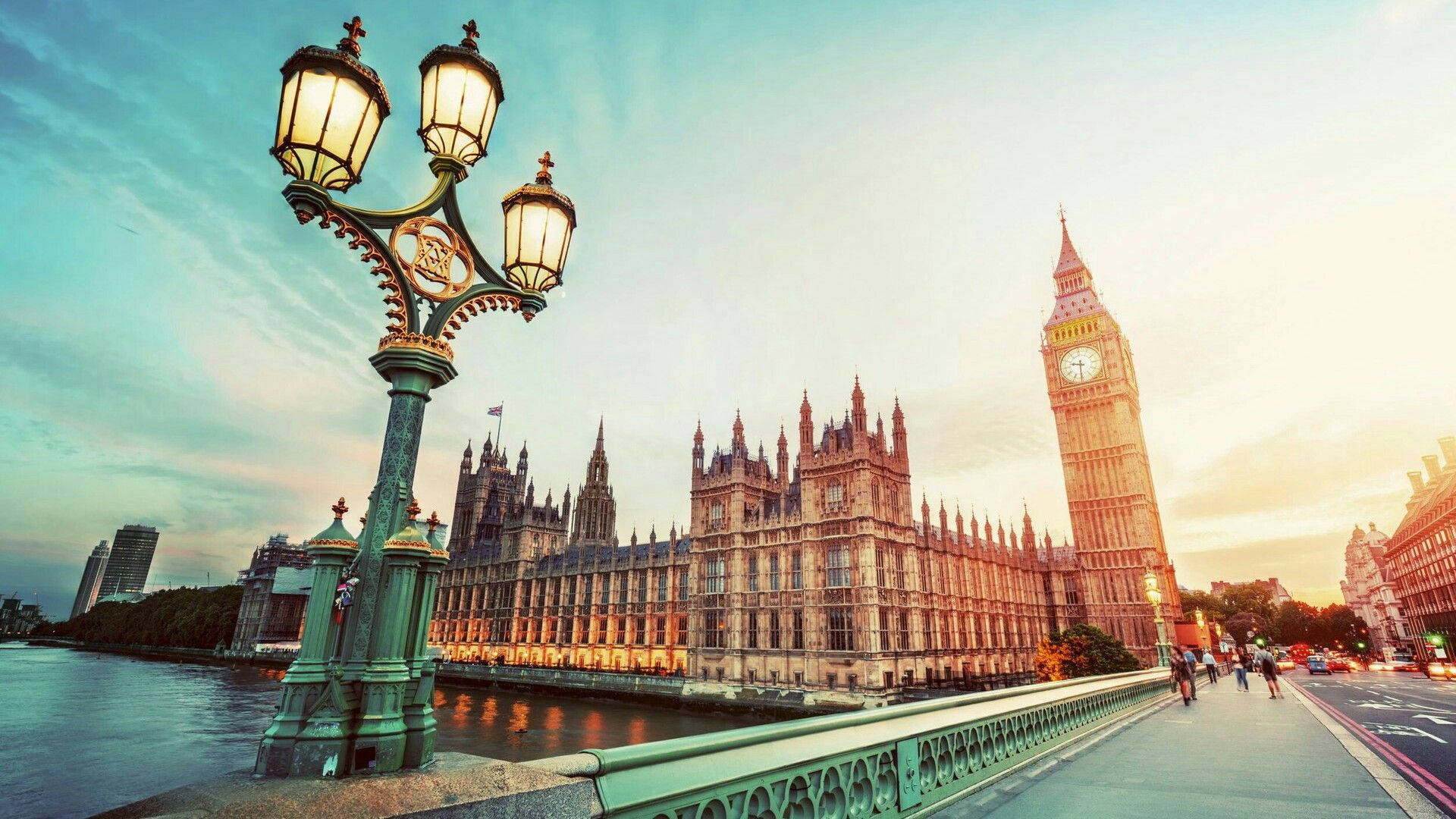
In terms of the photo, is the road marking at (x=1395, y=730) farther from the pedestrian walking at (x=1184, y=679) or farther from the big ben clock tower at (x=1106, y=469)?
the big ben clock tower at (x=1106, y=469)

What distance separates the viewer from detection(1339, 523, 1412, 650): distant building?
96188mm

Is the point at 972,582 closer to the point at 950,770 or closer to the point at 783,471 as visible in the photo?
the point at 783,471

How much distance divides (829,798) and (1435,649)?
4270 inches

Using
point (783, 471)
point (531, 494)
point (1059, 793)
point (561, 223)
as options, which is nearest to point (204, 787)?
point (561, 223)

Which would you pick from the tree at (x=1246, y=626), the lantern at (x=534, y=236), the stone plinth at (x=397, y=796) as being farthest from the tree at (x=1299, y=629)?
the stone plinth at (x=397, y=796)

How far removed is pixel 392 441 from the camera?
12.8 feet

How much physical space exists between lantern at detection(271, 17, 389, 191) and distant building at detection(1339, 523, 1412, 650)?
433ft

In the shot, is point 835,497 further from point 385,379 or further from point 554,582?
point 385,379

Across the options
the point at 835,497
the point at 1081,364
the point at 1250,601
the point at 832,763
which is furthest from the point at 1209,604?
→ the point at 832,763

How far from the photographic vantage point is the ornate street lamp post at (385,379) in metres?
3.21

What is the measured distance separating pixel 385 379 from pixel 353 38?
2346 mm

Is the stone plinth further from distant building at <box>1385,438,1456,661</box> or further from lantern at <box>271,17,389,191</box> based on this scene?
distant building at <box>1385,438,1456,661</box>

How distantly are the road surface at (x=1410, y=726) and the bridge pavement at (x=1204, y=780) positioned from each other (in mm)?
354

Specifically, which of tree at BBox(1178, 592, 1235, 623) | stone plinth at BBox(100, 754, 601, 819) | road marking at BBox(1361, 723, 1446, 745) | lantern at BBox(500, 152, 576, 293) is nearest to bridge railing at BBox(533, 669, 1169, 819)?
stone plinth at BBox(100, 754, 601, 819)
